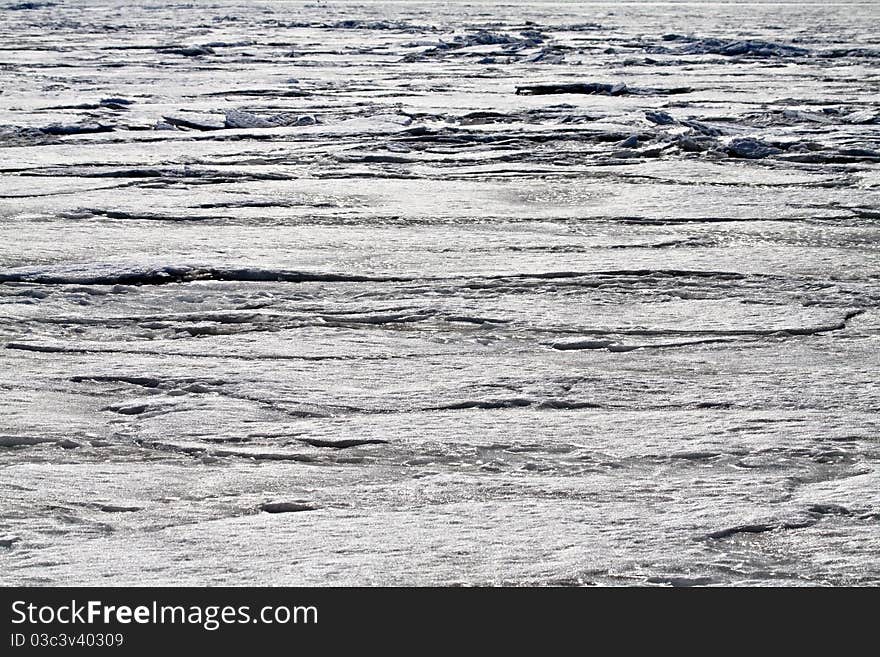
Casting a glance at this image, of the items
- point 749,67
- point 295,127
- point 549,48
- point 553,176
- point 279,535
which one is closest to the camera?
point 279,535

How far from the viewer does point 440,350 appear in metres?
3.00

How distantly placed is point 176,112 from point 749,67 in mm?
5999

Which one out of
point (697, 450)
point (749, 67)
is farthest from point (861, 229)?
point (749, 67)

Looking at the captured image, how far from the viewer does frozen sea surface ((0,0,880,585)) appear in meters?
2.03

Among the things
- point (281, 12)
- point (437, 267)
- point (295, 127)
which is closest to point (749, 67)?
point (295, 127)

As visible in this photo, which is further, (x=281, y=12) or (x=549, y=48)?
(x=281, y=12)

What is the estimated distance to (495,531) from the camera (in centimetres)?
206

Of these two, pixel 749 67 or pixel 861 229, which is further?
pixel 749 67

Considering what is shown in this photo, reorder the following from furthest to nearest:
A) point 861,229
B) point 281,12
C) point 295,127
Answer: point 281,12
point 295,127
point 861,229

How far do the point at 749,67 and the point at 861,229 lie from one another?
7.21 m

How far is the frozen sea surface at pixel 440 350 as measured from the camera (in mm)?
2031
